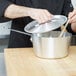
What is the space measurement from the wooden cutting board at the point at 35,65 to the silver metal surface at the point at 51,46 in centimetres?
3

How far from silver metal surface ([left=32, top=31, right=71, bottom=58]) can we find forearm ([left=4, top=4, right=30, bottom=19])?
180 mm

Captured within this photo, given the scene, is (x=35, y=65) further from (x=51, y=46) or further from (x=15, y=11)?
(x=15, y=11)

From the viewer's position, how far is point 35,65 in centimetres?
91

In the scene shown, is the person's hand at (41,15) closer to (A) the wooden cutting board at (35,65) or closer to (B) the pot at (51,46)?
(B) the pot at (51,46)

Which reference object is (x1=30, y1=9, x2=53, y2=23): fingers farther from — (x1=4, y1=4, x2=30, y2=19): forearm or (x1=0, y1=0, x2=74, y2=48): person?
(x1=0, y1=0, x2=74, y2=48): person

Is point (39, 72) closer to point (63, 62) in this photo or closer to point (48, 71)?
point (48, 71)

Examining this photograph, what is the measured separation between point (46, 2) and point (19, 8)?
0.26 metres

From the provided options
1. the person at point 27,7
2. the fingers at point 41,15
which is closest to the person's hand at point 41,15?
the fingers at point 41,15

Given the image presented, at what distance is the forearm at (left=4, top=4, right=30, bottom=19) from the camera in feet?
3.61

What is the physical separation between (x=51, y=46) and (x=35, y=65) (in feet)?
0.37

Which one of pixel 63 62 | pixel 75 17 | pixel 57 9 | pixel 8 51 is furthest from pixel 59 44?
pixel 57 9

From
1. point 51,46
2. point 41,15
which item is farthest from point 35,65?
point 41,15

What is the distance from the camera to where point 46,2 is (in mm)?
1316

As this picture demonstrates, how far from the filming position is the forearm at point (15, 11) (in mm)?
1100
